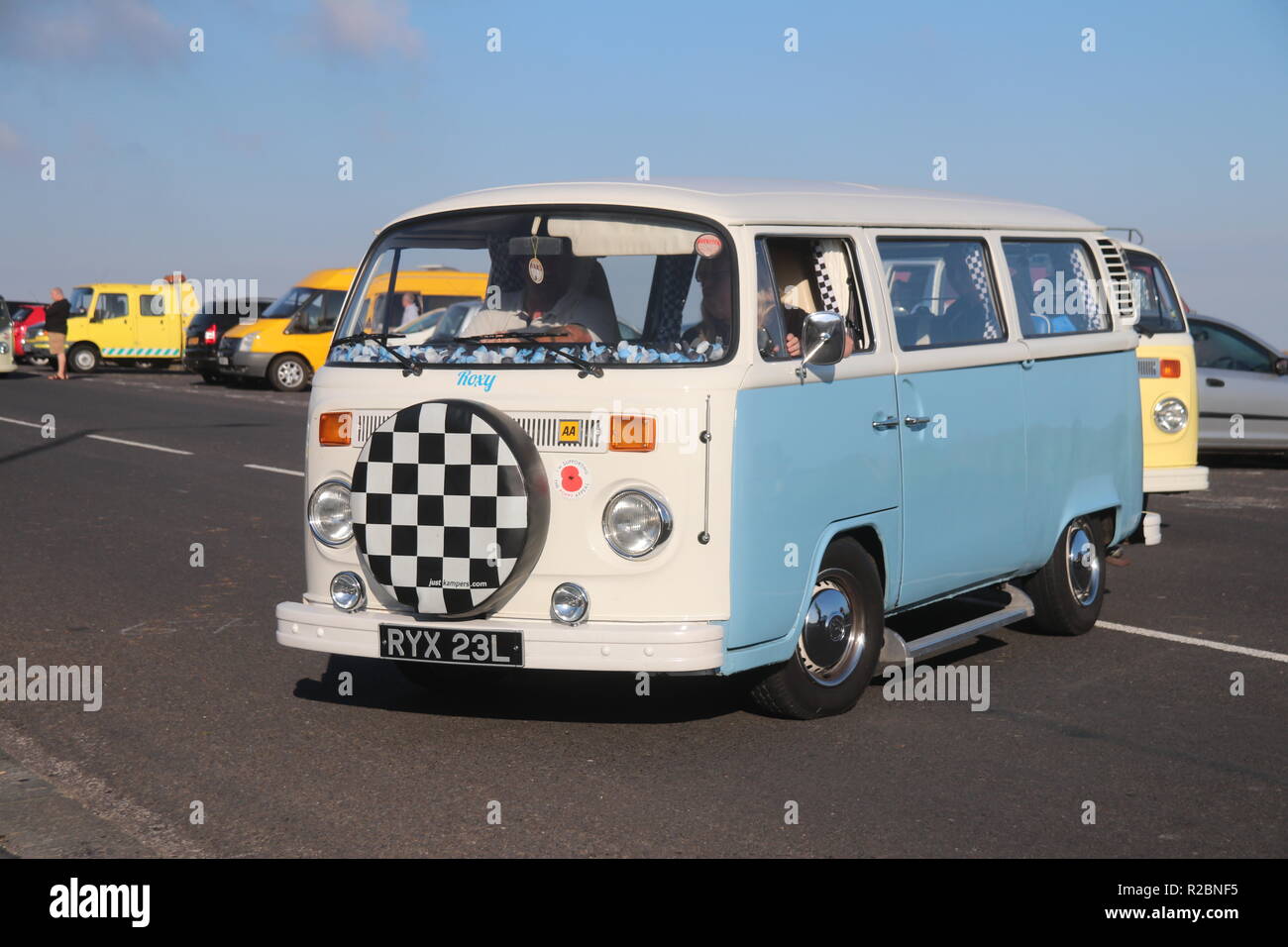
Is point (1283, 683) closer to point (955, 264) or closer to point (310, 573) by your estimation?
point (955, 264)

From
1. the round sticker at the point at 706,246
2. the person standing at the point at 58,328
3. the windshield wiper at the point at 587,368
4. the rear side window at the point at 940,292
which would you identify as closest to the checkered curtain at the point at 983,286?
the rear side window at the point at 940,292

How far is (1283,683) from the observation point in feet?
24.2

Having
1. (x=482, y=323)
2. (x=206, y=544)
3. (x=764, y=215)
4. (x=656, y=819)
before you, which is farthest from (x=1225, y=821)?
(x=206, y=544)

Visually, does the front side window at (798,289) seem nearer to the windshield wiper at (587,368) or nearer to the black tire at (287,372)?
the windshield wiper at (587,368)

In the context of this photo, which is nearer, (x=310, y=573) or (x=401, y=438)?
(x=401, y=438)

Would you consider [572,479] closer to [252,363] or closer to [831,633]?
[831,633]

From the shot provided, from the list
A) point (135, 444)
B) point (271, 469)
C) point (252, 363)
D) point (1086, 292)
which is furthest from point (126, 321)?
point (1086, 292)

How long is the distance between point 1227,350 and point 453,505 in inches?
507

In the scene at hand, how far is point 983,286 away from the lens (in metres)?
7.76

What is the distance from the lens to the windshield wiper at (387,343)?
6332 mm

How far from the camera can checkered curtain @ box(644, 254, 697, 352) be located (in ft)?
20.6

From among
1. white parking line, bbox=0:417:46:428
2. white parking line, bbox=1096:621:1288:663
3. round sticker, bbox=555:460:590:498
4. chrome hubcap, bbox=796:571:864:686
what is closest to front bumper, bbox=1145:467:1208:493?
white parking line, bbox=1096:621:1288:663

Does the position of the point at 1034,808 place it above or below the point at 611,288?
below

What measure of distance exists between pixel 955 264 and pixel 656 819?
11.2 ft
